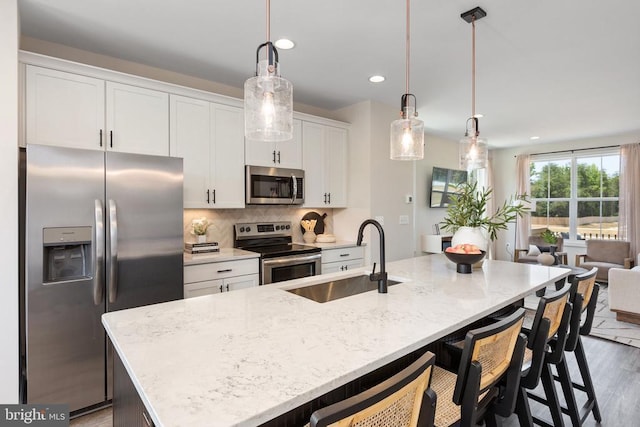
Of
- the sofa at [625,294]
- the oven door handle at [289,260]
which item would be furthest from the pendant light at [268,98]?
the sofa at [625,294]

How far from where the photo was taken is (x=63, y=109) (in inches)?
96.7

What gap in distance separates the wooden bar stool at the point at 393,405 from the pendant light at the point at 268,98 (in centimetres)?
108

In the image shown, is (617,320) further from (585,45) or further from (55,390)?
(55,390)

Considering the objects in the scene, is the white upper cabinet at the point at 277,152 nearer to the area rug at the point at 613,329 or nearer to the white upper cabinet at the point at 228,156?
the white upper cabinet at the point at 228,156

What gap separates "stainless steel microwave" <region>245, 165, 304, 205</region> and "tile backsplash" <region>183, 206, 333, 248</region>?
353mm

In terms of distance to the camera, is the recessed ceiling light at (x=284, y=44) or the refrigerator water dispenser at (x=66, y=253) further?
the recessed ceiling light at (x=284, y=44)

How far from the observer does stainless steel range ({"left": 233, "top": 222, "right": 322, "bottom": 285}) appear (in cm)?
330

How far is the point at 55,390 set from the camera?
217cm

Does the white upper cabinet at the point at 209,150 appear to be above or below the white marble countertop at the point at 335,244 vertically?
above

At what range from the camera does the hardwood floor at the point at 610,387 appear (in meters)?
2.19

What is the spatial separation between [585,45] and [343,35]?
191 centimetres

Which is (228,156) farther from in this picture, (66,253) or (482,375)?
(482,375)

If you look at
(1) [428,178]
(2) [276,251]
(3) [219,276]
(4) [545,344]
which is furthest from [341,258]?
(1) [428,178]
